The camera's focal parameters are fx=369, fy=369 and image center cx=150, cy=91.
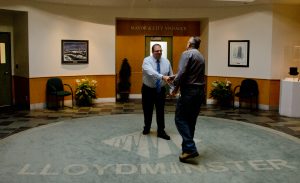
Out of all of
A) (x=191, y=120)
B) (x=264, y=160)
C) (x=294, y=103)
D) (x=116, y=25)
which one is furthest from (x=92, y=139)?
(x=116, y=25)

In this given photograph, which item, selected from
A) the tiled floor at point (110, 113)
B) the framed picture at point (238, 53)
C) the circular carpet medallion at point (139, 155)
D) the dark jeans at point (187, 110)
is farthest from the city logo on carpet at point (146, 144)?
the framed picture at point (238, 53)

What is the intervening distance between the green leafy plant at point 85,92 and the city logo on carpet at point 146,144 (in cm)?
407

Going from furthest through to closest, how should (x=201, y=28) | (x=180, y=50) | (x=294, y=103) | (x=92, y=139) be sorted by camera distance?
1. (x=180, y=50)
2. (x=201, y=28)
3. (x=294, y=103)
4. (x=92, y=139)

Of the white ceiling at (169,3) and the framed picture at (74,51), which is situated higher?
the white ceiling at (169,3)

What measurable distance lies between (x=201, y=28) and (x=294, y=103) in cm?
408

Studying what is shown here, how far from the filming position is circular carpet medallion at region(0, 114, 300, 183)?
183 inches

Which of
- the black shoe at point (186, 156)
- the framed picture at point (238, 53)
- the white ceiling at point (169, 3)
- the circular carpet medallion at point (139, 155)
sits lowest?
the circular carpet medallion at point (139, 155)

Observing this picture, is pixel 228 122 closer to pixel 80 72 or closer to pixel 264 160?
pixel 264 160

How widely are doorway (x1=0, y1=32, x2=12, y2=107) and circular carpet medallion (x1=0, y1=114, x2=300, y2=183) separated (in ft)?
11.4

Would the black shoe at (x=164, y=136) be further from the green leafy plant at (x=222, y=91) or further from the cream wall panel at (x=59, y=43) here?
the cream wall panel at (x=59, y=43)

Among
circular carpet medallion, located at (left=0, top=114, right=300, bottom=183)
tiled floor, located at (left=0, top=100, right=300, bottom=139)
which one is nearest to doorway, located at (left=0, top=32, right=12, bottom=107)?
tiled floor, located at (left=0, top=100, right=300, bottom=139)

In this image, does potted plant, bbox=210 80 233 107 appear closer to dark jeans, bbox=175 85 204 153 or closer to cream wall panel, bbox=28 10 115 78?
cream wall panel, bbox=28 10 115 78

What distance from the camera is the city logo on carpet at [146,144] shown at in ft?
18.7

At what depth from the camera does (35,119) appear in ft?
28.2
